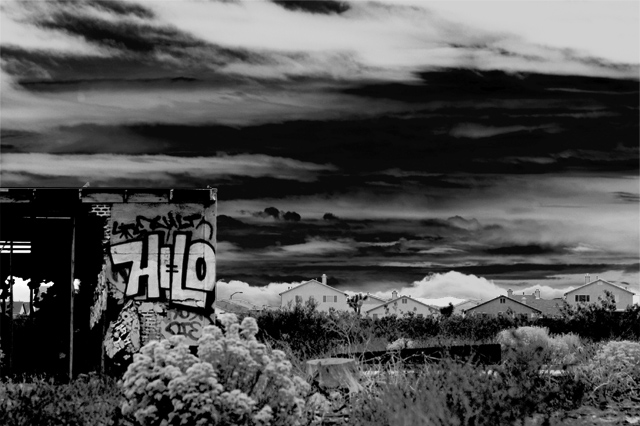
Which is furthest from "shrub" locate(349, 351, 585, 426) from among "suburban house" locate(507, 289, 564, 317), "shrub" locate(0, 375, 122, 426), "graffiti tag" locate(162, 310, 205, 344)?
"suburban house" locate(507, 289, 564, 317)

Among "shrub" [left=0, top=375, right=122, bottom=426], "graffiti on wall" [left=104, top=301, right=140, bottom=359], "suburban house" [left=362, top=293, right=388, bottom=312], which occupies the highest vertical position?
"shrub" [left=0, top=375, right=122, bottom=426]

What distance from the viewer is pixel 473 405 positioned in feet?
26.0

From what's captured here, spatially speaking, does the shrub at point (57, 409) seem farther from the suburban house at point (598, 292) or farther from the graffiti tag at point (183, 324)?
the suburban house at point (598, 292)

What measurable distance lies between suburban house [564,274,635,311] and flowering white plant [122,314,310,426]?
6655 cm

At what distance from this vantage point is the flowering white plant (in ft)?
22.9

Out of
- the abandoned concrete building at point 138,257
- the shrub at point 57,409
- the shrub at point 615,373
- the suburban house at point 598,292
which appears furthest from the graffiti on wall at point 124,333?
the suburban house at point 598,292

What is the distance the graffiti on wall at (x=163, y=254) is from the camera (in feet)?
54.9

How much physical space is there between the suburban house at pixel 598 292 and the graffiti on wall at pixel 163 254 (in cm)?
5913

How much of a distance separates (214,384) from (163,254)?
403 inches

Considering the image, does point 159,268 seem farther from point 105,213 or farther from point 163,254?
point 105,213

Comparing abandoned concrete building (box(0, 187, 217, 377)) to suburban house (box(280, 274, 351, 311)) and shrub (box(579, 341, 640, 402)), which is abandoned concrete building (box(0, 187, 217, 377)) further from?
suburban house (box(280, 274, 351, 311))

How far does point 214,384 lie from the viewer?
274 inches

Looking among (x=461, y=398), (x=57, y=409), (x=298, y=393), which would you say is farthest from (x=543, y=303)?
(x=298, y=393)

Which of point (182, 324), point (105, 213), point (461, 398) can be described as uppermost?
point (105, 213)
